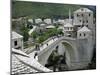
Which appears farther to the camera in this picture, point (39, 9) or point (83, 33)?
point (83, 33)

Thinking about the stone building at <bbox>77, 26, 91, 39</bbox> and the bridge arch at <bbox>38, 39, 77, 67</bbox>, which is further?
the stone building at <bbox>77, 26, 91, 39</bbox>

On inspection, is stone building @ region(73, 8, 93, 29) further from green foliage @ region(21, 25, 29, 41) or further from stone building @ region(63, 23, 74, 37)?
green foliage @ region(21, 25, 29, 41)

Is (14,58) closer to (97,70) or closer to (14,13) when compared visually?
(14,13)

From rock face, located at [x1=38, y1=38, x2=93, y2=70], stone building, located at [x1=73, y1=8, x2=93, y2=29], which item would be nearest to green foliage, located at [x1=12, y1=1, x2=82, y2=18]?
stone building, located at [x1=73, y1=8, x2=93, y2=29]

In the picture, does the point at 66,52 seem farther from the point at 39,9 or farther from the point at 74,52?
the point at 39,9

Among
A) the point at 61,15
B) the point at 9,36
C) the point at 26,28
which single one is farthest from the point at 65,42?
the point at 9,36

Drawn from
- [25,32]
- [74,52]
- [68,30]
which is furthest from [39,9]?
[74,52]

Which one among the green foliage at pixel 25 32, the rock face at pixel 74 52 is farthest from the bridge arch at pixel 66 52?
the green foliage at pixel 25 32

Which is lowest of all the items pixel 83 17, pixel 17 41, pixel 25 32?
pixel 17 41
